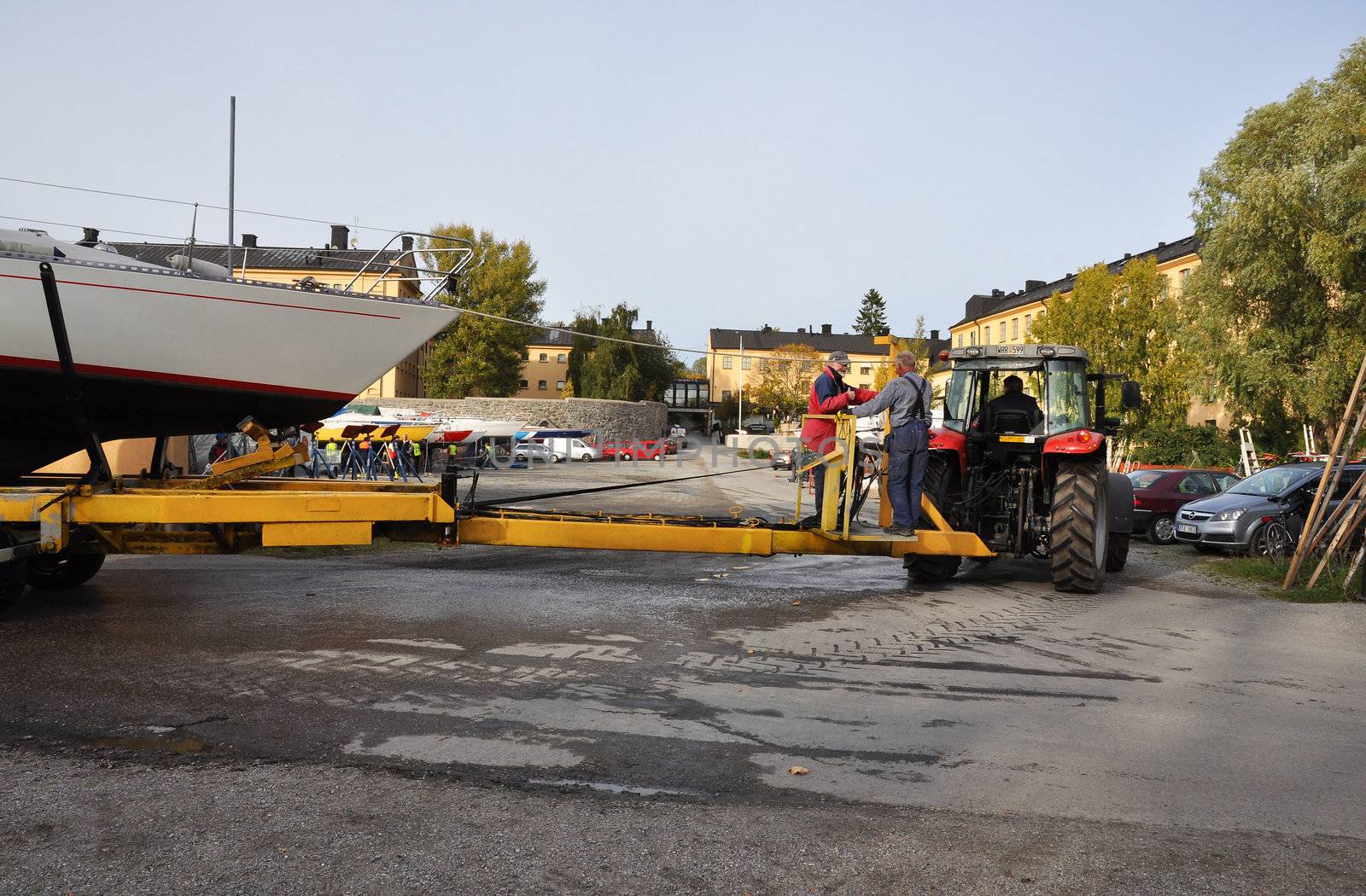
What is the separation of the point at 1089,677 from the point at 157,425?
7.67 metres

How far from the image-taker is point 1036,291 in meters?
81.4

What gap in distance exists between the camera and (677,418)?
273ft

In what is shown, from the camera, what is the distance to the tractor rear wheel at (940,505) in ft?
32.8

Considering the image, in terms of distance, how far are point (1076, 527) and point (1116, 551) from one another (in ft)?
9.29

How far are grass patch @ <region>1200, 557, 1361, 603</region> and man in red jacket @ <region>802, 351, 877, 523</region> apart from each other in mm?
5138

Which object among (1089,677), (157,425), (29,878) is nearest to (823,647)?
(1089,677)

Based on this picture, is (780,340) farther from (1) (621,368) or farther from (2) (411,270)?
(2) (411,270)

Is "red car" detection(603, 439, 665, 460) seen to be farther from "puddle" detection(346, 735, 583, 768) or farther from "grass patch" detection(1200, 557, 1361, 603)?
"puddle" detection(346, 735, 583, 768)

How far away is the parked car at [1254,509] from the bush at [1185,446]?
56.0ft

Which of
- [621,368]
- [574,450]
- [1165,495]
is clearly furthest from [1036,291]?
[1165,495]

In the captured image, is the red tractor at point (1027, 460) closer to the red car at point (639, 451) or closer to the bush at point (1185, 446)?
the bush at point (1185, 446)

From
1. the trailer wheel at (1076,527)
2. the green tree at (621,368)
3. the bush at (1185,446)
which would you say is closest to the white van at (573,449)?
the green tree at (621,368)

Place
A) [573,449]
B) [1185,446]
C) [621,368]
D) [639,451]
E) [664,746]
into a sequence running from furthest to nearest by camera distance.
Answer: [621,368] < [639,451] < [573,449] < [1185,446] < [664,746]

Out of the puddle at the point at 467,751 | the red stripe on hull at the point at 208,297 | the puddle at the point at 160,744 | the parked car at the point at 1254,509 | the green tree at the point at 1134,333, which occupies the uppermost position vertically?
the green tree at the point at 1134,333
